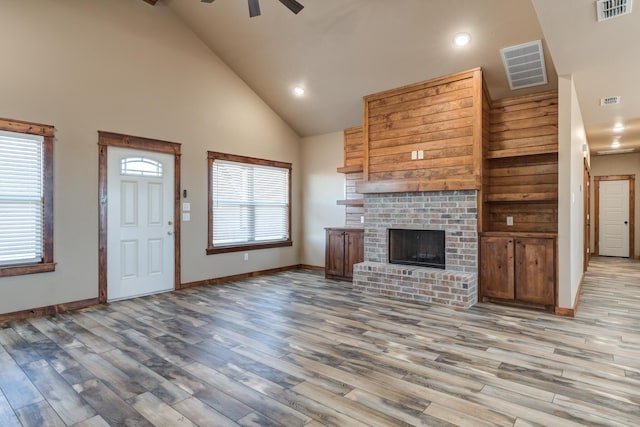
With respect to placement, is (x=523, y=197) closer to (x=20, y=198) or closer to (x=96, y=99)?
(x=96, y=99)

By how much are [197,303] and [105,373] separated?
81.7 inches

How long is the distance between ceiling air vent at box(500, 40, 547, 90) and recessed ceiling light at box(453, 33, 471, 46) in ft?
1.41

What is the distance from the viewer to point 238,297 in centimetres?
516

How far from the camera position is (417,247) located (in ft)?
18.4

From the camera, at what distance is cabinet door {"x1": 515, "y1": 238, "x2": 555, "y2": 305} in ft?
14.4

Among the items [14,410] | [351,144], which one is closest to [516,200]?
→ [351,144]

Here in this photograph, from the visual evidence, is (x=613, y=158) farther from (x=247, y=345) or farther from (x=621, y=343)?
(x=247, y=345)

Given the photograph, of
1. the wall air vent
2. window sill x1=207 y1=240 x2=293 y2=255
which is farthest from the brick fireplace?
the wall air vent

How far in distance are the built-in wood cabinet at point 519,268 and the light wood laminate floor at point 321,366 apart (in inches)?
8.4

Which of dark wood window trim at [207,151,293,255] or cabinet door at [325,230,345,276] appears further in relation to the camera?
cabinet door at [325,230,345,276]

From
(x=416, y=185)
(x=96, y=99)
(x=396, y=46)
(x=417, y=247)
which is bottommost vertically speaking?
(x=417, y=247)

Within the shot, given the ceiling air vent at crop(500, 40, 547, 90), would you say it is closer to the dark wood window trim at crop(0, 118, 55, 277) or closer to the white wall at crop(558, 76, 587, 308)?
the white wall at crop(558, 76, 587, 308)

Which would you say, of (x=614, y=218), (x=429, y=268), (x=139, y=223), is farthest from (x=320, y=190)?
(x=614, y=218)

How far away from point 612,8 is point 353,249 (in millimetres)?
4437
